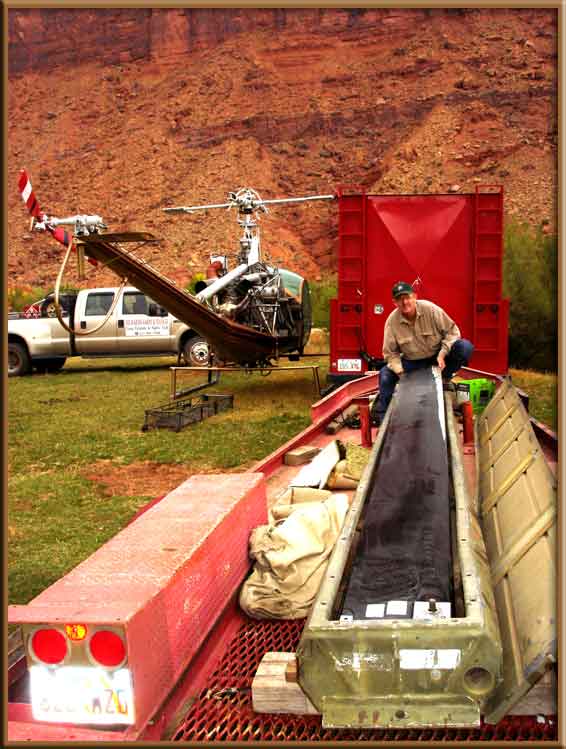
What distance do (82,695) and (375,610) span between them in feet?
3.14

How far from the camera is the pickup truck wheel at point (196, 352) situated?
17.5 metres

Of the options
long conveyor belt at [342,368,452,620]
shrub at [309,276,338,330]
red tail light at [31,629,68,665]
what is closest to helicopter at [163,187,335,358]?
shrub at [309,276,338,330]

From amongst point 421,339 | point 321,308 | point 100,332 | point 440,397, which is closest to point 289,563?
point 440,397

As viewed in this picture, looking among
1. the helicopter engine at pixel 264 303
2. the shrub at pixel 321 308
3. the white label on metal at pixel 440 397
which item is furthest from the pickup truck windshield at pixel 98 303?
the white label on metal at pixel 440 397

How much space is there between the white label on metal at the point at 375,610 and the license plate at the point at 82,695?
0.78 metres

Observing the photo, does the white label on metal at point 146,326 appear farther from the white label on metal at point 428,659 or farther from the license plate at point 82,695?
the white label on metal at point 428,659

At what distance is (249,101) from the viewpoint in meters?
57.2

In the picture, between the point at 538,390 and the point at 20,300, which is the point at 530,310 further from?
the point at 20,300

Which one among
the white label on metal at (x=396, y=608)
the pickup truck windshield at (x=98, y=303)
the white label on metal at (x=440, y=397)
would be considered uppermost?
the pickup truck windshield at (x=98, y=303)

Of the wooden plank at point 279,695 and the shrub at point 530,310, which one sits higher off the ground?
the shrub at point 530,310

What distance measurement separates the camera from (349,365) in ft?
33.8

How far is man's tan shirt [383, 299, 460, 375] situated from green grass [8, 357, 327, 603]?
281 cm

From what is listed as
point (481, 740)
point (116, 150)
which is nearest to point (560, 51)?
point (481, 740)

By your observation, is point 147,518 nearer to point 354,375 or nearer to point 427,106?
point 354,375
